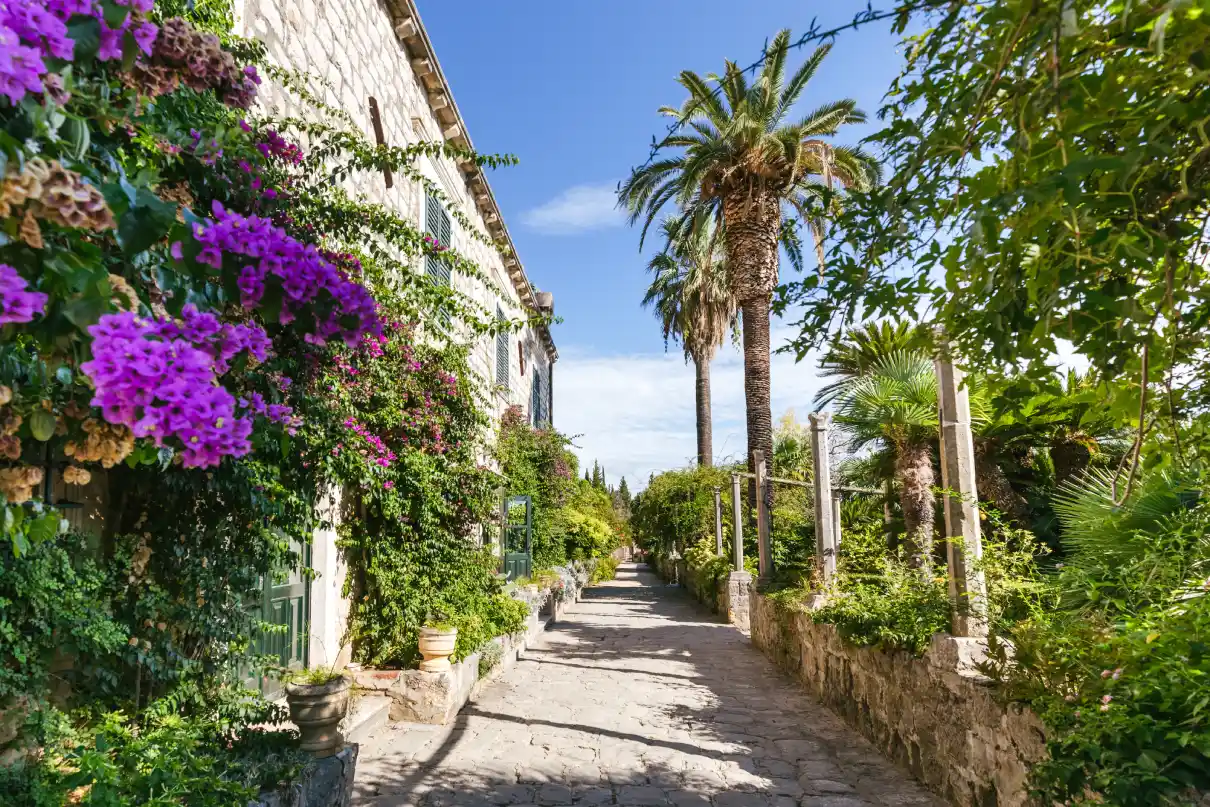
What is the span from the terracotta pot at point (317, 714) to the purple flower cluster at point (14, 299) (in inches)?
136

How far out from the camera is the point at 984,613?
441 cm

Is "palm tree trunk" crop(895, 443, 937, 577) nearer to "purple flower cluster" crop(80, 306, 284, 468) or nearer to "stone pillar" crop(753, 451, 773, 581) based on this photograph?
"stone pillar" crop(753, 451, 773, 581)

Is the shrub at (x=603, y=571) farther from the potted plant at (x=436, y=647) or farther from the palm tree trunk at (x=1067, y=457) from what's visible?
the potted plant at (x=436, y=647)

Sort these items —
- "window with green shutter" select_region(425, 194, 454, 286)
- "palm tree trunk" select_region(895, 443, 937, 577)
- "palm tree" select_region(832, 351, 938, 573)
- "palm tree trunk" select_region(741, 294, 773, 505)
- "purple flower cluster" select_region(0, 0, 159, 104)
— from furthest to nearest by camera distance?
"palm tree trunk" select_region(741, 294, 773, 505), "window with green shutter" select_region(425, 194, 454, 286), "palm tree trunk" select_region(895, 443, 937, 577), "palm tree" select_region(832, 351, 938, 573), "purple flower cluster" select_region(0, 0, 159, 104)

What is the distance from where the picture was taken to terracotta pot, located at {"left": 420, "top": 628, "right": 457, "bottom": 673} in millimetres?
6520

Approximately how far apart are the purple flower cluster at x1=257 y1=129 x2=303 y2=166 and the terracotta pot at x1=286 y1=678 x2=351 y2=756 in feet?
9.12

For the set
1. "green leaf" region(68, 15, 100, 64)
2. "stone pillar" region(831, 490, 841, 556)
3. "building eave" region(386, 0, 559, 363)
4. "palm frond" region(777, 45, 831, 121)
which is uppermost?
"palm frond" region(777, 45, 831, 121)

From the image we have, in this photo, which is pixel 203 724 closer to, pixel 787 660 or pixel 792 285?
pixel 792 285

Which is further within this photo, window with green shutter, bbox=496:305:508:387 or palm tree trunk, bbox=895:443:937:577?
window with green shutter, bbox=496:305:508:387

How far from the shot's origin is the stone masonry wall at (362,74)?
546 cm

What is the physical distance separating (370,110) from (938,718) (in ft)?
23.0

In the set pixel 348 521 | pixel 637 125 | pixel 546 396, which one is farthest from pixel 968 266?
pixel 546 396

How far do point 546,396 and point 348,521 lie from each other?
14976mm

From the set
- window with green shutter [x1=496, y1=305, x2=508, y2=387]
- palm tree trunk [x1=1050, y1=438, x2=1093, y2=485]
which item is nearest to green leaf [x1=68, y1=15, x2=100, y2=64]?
palm tree trunk [x1=1050, y1=438, x2=1093, y2=485]
